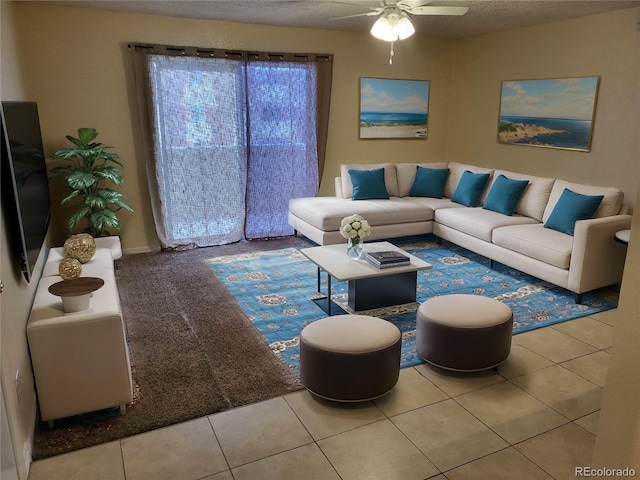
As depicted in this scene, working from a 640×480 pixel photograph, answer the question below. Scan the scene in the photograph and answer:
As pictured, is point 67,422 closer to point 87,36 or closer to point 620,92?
point 87,36

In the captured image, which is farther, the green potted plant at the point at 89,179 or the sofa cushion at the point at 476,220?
the sofa cushion at the point at 476,220

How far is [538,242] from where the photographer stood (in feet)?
13.4

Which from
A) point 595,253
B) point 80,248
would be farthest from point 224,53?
point 595,253

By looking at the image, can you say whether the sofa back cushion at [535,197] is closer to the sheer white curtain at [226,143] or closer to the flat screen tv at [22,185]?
the sheer white curtain at [226,143]

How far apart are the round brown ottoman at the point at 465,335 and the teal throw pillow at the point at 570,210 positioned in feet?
6.12

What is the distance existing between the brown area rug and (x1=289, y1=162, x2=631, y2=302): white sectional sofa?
5.29ft

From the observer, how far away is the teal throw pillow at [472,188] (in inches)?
213

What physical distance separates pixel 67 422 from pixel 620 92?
5051mm

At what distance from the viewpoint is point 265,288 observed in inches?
164

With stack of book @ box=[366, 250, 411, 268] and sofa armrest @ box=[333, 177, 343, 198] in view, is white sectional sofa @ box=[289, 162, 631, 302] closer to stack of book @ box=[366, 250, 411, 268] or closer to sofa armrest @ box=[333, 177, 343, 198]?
sofa armrest @ box=[333, 177, 343, 198]

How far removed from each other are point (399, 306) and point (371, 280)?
338 mm

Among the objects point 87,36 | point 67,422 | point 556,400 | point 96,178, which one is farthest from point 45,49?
point 556,400
